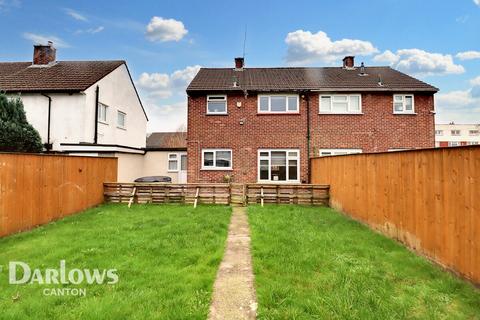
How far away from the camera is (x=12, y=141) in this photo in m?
14.0

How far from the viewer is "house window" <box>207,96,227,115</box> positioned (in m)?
15.8

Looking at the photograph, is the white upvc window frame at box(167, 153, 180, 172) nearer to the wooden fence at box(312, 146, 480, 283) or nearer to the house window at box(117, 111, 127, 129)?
the house window at box(117, 111, 127, 129)

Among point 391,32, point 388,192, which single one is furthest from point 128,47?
point 388,192

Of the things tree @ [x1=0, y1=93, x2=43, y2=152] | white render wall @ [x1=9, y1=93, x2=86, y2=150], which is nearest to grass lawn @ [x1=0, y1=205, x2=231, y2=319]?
tree @ [x1=0, y1=93, x2=43, y2=152]

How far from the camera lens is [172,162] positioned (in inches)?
756

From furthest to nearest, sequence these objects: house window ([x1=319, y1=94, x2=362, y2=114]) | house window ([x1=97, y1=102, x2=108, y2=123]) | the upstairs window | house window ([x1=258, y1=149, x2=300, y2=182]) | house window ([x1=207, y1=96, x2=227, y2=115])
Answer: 1. the upstairs window
2. house window ([x1=97, y1=102, x2=108, y2=123])
3. house window ([x1=207, y1=96, x2=227, y2=115])
4. house window ([x1=319, y1=94, x2=362, y2=114])
5. house window ([x1=258, y1=149, x2=300, y2=182])

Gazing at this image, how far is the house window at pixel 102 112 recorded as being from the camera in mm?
17733

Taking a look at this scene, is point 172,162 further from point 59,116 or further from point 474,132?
point 474,132

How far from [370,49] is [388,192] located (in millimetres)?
18290

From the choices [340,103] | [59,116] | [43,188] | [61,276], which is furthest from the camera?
[59,116]

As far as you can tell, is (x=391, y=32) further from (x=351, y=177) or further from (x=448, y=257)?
(x=448, y=257)

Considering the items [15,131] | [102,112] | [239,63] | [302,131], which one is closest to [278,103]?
[302,131]

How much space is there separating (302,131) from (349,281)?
12004 mm

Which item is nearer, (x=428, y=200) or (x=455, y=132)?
(x=428, y=200)
